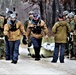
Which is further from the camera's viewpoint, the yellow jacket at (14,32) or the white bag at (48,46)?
the white bag at (48,46)

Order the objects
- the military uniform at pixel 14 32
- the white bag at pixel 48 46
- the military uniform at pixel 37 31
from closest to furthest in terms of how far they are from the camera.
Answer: the military uniform at pixel 14 32
the military uniform at pixel 37 31
the white bag at pixel 48 46

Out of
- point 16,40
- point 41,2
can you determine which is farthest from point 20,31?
point 41,2

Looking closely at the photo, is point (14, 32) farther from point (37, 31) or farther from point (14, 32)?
point (37, 31)

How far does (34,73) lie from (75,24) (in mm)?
4767

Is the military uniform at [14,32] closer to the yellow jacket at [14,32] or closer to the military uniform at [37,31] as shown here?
the yellow jacket at [14,32]

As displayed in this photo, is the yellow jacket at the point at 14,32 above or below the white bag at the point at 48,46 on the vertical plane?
above

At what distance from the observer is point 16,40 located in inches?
600

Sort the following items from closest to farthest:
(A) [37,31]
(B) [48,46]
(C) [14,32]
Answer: (C) [14,32] → (A) [37,31] → (B) [48,46]

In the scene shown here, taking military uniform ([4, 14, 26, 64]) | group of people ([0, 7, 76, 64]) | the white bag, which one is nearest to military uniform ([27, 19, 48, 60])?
group of people ([0, 7, 76, 64])

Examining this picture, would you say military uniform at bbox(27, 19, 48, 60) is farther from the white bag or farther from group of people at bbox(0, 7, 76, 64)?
the white bag

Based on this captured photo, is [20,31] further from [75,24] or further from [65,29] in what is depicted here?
[75,24]

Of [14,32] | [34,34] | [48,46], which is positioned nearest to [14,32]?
[14,32]

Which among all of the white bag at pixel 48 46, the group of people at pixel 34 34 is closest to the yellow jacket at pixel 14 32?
the group of people at pixel 34 34

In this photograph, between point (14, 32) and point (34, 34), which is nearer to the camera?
point (14, 32)
